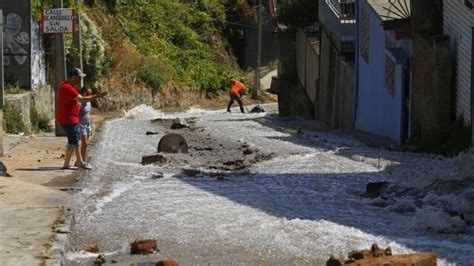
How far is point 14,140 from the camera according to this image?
22.2 metres

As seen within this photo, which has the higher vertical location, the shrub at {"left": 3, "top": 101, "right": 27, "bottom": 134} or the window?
the window

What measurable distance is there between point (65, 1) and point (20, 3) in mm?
5573

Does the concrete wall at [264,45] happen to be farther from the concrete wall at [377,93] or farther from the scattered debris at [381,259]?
the scattered debris at [381,259]

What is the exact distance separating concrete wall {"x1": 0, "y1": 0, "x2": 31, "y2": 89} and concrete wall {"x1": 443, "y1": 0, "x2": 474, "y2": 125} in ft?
40.4

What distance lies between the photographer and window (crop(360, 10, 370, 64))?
2892 cm

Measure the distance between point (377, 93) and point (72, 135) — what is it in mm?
12197

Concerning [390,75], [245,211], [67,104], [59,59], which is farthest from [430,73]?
[245,211]

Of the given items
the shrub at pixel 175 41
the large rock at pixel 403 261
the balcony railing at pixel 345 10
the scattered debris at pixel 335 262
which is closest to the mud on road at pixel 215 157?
the scattered debris at pixel 335 262

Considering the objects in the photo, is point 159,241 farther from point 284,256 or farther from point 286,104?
point 286,104

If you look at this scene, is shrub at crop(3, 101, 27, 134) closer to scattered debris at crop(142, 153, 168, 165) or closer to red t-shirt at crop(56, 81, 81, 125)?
scattered debris at crop(142, 153, 168, 165)

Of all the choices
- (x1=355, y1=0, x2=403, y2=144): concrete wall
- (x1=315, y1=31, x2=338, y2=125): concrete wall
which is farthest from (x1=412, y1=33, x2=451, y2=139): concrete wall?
(x1=315, y1=31, x2=338, y2=125): concrete wall

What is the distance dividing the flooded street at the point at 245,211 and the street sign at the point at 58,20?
4097 millimetres

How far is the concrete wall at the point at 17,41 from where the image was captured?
28703 millimetres

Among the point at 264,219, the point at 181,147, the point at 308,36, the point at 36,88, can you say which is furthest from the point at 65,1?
the point at 264,219
